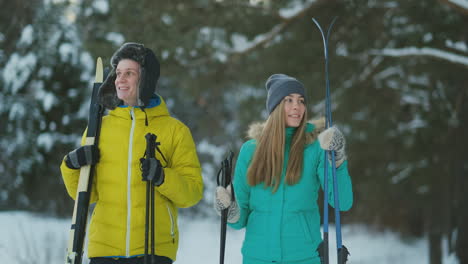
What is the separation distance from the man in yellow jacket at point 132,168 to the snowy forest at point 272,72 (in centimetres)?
359

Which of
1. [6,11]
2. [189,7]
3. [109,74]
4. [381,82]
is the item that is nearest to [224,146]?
[381,82]

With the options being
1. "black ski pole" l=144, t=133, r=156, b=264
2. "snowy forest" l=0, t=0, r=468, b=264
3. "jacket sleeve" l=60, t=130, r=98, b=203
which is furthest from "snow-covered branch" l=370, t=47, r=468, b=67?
"jacket sleeve" l=60, t=130, r=98, b=203

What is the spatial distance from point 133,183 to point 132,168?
78 mm

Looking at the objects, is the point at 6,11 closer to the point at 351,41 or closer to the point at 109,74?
the point at 351,41

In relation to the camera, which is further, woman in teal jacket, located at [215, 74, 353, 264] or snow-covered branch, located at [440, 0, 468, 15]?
snow-covered branch, located at [440, 0, 468, 15]

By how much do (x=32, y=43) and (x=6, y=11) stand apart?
67 cm

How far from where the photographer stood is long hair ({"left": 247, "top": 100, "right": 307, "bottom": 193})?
3066mm

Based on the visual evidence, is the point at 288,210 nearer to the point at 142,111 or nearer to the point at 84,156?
the point at 142,111

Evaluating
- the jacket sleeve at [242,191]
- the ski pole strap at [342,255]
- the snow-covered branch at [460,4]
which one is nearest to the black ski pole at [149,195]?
the jacket sleeve at [242,191]

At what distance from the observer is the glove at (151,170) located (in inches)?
104

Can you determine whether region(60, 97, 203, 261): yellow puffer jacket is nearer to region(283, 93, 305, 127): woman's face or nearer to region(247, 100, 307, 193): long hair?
region(247, 100, 307, 193): long hair

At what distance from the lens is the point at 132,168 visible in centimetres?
283

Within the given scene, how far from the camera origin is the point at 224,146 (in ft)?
52.9

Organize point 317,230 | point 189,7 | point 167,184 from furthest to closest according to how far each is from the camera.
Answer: point 189,7 → point 317,230 → point 167,184
